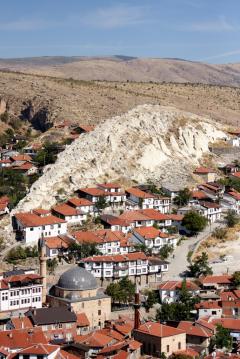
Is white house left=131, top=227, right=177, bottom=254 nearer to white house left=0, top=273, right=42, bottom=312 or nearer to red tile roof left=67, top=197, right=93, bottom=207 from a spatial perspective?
red tile roof left=67, top=197, right=93, bottom=207

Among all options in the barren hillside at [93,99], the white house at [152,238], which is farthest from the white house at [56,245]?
the barren hillside at [93,99]

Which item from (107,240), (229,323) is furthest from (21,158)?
(229,323)

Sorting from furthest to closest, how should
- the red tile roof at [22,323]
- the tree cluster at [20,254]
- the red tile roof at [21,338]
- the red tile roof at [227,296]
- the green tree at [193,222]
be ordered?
the green tree at [193,222], the tree cluster at [20,254], the red tile roof at [227,296], the red tile roof at [22,323], the red tile roof at [21,338]

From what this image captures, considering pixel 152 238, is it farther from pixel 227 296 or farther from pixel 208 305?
pixel 208 305

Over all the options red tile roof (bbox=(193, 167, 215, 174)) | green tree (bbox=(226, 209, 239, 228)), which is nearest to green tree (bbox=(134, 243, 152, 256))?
green tree (bbox=(226, 209, 239, 228))

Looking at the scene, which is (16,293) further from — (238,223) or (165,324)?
(238,223)

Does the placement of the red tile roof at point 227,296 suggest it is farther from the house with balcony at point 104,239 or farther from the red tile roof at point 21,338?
the red tile roof at point 21,338
